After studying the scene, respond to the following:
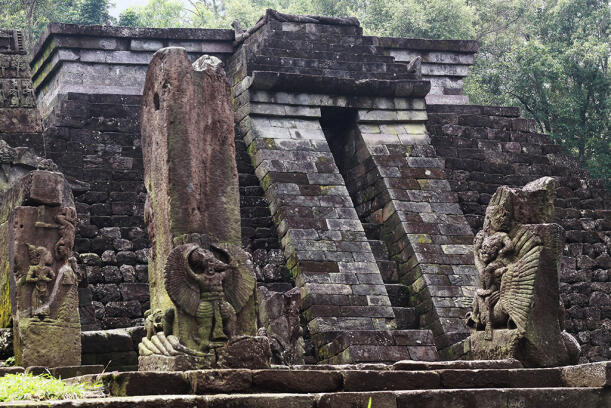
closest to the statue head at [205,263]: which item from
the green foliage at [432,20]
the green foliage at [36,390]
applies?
the green foliage at [36,390]

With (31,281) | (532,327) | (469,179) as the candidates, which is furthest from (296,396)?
(469,179)

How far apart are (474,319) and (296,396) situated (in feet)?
10.6

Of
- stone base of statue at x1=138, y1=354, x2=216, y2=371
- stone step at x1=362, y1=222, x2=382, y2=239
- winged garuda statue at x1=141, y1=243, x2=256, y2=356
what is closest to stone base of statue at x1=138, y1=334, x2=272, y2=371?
stone base of statue at x1=138, y1=354, x2=216, y2=371

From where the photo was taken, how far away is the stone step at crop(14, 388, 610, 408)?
25.7 ft

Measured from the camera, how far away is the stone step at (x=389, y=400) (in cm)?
784

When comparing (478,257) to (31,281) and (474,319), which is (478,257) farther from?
(31,281)

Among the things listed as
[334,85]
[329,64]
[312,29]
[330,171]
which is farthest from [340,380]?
[312,29]

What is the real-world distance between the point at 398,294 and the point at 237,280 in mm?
7228

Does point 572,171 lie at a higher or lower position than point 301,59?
A: lower

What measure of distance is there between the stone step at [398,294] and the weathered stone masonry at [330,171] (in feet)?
0.06

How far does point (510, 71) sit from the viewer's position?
29.5 m

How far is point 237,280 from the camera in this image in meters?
10.5

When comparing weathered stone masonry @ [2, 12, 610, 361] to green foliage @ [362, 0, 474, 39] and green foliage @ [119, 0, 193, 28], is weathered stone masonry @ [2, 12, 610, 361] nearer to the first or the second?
green foliage @ [362, 0, 474, 39]

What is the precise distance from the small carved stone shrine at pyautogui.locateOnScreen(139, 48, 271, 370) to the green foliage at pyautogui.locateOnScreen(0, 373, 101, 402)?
1437 millimetres
